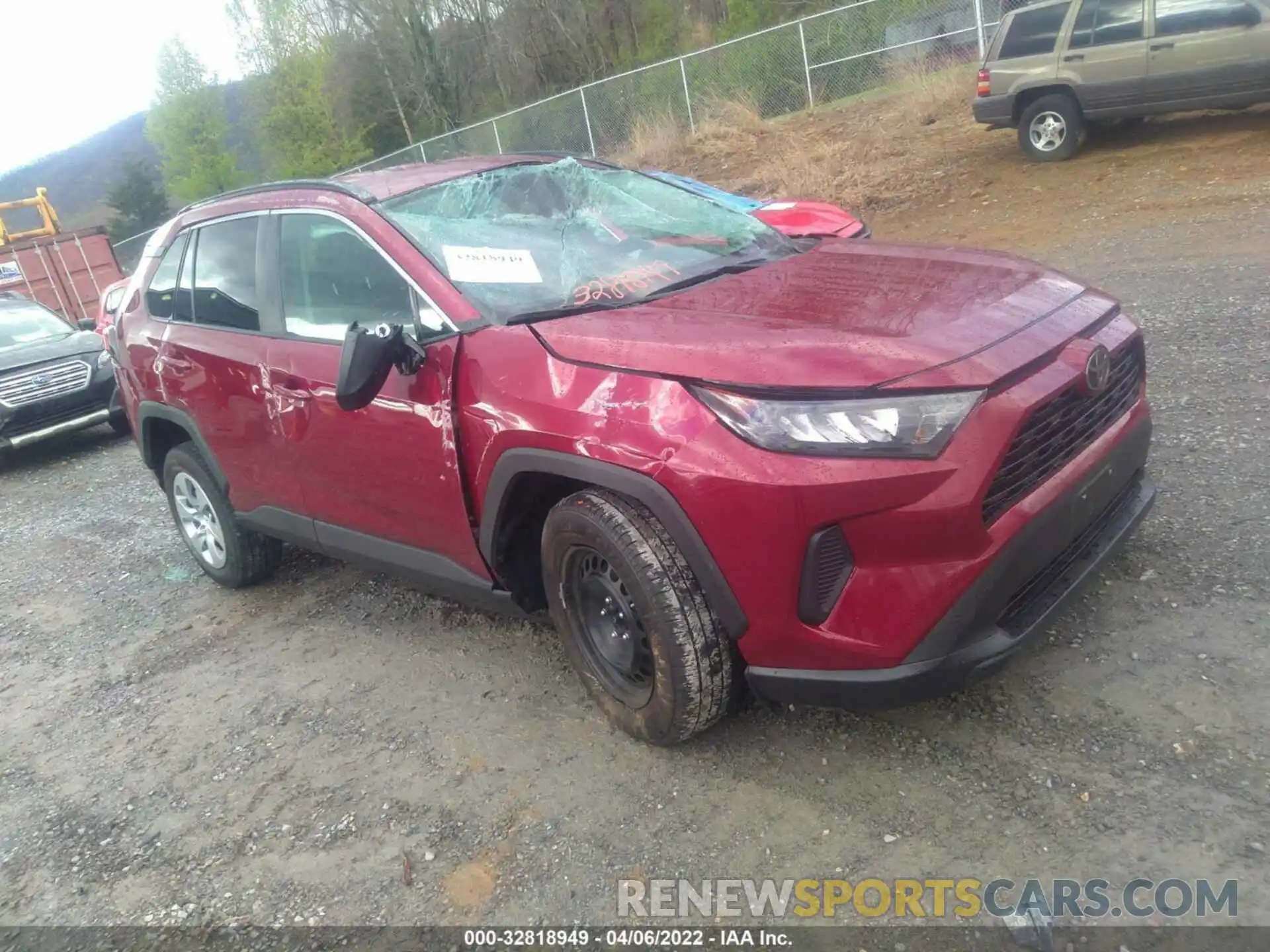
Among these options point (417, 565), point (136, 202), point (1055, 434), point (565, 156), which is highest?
point (136, 202)

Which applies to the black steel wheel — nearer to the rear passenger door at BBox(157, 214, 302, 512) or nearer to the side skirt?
the side skirt

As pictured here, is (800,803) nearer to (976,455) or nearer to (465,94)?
(976,455)

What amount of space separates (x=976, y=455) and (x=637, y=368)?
904mm

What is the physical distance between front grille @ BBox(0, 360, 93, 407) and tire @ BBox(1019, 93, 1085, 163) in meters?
10.4

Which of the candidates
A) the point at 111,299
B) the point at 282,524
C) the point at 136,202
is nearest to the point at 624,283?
the point at 282,524

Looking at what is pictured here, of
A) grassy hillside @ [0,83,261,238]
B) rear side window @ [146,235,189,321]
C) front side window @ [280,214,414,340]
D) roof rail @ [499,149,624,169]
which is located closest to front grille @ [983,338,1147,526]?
front side window @ [280,214,414,340]

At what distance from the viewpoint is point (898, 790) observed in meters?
2.72

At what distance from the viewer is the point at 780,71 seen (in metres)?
18.9

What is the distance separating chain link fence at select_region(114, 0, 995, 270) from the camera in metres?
16.5

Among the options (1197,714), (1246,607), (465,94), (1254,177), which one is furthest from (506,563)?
(465,94)

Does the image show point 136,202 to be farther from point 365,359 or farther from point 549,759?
point 549,759

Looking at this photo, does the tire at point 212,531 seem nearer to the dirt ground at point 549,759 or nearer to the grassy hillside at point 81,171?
the dirt ground at point 549,759

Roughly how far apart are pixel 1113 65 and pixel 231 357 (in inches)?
401

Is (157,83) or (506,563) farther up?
(157,83)
